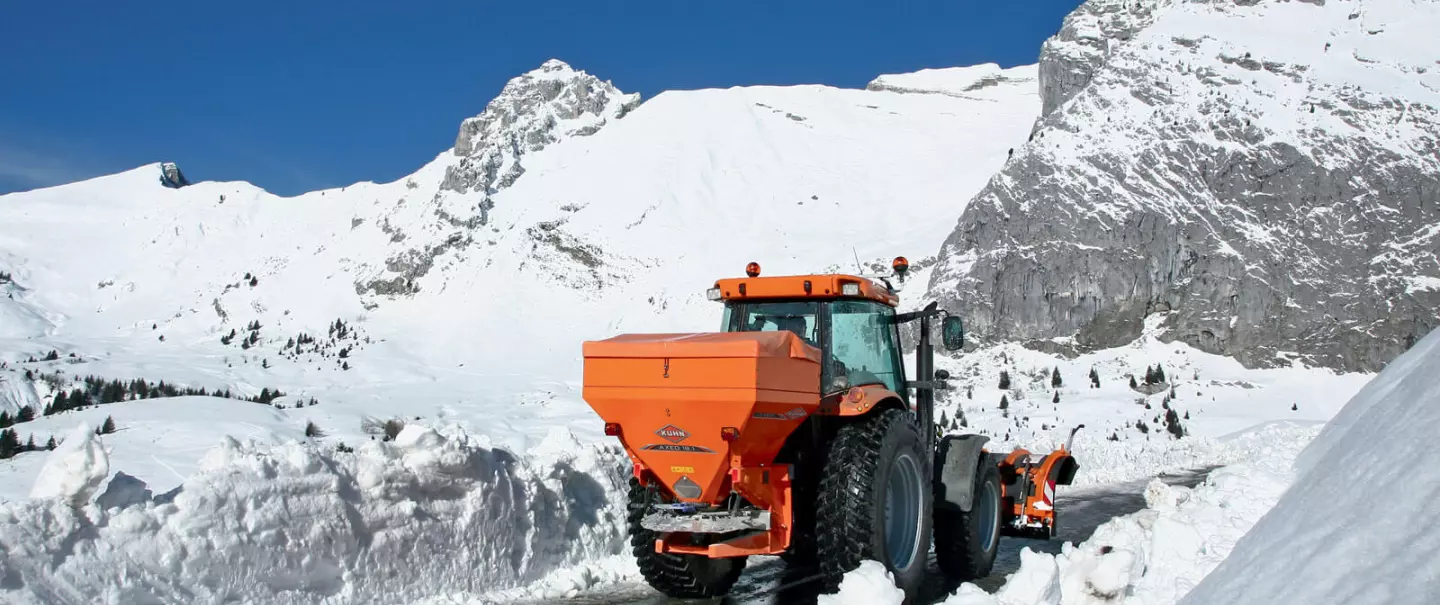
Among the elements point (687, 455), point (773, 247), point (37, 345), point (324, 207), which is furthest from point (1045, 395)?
point (324, 207)

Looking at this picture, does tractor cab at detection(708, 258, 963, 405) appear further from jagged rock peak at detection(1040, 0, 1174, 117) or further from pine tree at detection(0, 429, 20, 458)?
jagged rock peak at detection(1040, 0, 1174, 117)

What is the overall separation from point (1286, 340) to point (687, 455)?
37175 mm

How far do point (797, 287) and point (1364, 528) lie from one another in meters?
4.44

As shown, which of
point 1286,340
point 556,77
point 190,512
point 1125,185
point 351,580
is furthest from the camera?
point 556,77

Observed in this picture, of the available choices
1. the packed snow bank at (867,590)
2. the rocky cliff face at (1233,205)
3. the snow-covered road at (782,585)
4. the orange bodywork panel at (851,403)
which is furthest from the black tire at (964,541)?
the rocky cliff face at (1233,205)

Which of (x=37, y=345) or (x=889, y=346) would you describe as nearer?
(x=889, y=346)

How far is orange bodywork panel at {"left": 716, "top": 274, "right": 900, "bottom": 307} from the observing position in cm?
683

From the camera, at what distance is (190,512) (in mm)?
5715

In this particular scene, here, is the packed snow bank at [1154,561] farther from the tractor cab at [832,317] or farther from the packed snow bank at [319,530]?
the packed snow bank at [319,530]

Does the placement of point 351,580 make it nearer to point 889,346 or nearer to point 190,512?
point 190,512

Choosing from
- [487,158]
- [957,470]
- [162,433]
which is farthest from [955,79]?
[957,470]

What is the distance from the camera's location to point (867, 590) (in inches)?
176

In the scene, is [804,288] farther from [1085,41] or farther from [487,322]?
[487,322]

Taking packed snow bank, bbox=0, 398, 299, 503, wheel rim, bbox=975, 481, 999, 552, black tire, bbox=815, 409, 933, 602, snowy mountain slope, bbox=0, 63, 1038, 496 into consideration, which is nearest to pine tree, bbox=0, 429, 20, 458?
packed snow bank, bbox=0, 398, 299, 503
